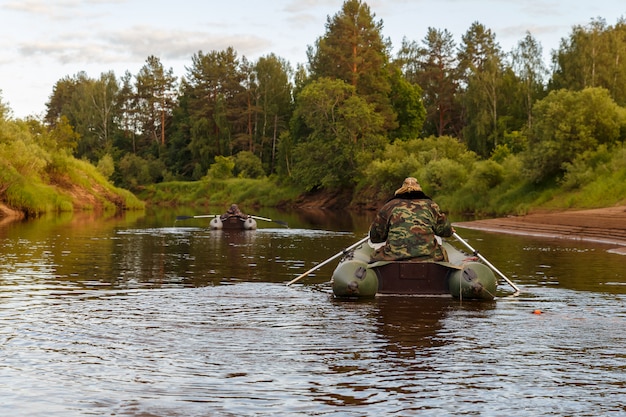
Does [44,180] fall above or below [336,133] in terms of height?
below

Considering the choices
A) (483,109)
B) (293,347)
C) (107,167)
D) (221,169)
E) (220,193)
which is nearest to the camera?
(293,347)

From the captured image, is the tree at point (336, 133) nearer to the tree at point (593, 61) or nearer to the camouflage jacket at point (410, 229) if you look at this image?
the tree at point (593, 61)

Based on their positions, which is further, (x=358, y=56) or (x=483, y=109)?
(x=358, y=56)

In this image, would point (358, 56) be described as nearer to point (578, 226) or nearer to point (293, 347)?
point (578, 226)

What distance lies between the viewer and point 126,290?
18.2m

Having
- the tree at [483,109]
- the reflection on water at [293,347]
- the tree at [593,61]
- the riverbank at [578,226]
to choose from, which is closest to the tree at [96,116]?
the tree at [483,109]

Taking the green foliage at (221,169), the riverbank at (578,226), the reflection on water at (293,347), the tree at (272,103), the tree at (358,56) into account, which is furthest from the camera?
the tree at (272,103)

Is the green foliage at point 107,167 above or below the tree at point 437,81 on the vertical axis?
below

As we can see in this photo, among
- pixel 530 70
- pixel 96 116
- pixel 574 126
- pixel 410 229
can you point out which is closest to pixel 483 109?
pixel 530 70

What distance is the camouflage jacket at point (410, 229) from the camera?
16203 millimetres

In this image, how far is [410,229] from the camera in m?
16.3

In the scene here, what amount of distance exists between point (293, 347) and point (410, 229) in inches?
214

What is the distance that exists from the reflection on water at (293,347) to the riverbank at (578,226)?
1359 centimetres

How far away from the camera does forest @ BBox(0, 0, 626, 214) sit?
184 ft
